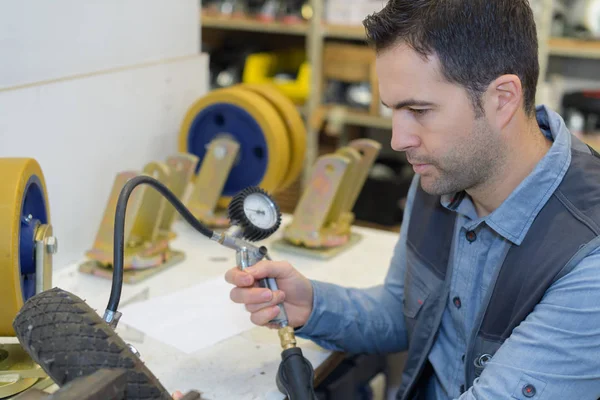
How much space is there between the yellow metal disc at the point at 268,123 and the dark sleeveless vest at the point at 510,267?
0.48 meters

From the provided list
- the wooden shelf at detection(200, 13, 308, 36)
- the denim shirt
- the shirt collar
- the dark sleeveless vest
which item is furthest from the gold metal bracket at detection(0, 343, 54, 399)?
the wooden shelf at detection(200, 13, 308, 36)

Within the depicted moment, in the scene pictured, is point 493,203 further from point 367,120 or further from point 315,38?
point 315,38

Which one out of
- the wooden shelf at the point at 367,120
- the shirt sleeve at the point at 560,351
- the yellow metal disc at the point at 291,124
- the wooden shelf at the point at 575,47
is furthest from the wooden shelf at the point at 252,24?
the shirt sleeve at the point at 560,351

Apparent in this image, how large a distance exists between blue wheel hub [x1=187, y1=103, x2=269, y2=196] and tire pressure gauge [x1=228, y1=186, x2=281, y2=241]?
1.54 ft

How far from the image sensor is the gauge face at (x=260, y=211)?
40.1 inches

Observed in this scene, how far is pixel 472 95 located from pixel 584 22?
5.83 ft

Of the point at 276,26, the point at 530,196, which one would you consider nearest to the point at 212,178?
the point at 530,196

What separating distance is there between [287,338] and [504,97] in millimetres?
438

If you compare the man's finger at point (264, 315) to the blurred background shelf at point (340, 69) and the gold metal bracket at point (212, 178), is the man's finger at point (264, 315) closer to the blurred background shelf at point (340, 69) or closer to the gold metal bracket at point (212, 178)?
the gold metal bracket at point (212, 178)

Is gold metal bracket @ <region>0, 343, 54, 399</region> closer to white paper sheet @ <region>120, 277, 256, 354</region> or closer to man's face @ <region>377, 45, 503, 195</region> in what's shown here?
white paper sheet @ <region>120, 277, 256, 354</region>

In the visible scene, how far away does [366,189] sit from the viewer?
2797mm

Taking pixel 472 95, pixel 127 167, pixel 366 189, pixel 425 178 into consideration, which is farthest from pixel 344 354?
pixel 366 189

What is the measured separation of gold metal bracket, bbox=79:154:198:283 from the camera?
127 cm

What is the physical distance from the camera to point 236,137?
155cm
